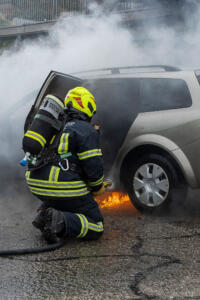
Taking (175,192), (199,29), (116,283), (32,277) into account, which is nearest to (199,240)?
(175,192)

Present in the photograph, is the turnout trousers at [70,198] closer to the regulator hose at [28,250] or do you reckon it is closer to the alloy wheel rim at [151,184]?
the regulator hose at [28,250]

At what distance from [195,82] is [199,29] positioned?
581 centimetres

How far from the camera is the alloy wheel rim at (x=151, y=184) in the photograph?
5484mm

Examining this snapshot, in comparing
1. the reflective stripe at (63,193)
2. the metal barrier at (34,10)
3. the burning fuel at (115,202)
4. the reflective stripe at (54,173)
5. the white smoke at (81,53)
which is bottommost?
the burning fuel at (115,202)

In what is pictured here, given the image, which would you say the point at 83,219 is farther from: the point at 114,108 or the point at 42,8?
the point at 42,8

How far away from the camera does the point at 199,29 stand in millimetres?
10906

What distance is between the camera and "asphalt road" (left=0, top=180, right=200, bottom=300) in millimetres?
3483

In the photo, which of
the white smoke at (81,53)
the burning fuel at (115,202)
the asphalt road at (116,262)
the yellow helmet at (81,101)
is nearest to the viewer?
the asphalt road at (116,262)

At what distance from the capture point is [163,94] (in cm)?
568

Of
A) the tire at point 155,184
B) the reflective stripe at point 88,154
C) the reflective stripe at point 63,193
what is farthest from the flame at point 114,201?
the reflective stripe at point 88,154

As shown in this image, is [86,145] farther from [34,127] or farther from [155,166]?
[155,166]

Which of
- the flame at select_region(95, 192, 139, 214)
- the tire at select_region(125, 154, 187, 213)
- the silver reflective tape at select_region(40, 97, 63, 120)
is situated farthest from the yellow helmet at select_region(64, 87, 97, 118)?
the flame at select_region(95, 192, 139, 214)

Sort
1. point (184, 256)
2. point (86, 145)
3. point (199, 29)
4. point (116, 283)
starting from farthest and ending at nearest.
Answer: point (199, 29) → point (86, 145) → point (184, 256) → point (116, 283)

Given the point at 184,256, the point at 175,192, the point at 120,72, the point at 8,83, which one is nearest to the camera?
the point at 184,256
